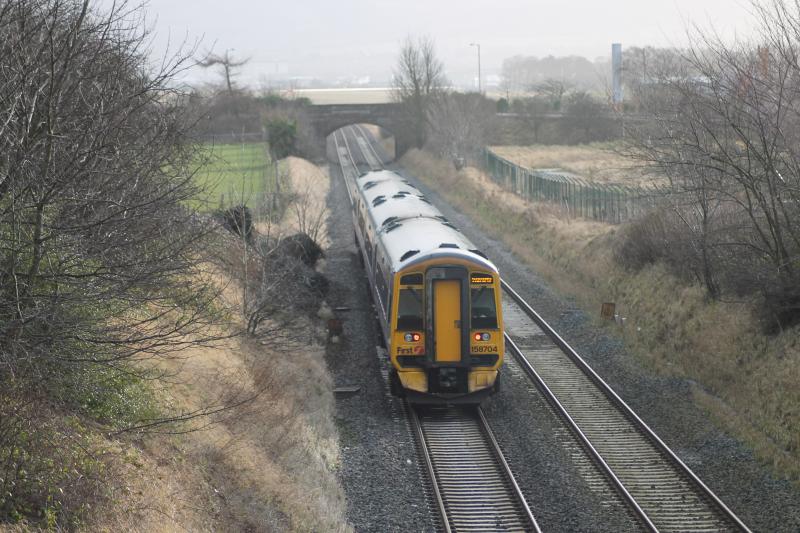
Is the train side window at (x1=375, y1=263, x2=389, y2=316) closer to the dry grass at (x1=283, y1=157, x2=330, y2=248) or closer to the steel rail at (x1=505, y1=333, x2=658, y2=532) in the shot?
the steel rail at (x1=505, y1=333, x2=658, y2=532)

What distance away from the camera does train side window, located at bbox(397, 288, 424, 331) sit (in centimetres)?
1434

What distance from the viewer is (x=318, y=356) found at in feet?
59.1

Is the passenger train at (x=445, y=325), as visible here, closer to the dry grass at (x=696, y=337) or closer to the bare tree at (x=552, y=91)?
the dry grass at (x=696, y=337)

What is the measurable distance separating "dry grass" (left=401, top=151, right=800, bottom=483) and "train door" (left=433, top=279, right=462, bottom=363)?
15.8 feet

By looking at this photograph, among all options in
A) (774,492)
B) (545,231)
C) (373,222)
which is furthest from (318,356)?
(545,231)

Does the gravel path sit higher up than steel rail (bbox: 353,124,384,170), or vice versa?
steel rail (bbox: 353,124,384,170)

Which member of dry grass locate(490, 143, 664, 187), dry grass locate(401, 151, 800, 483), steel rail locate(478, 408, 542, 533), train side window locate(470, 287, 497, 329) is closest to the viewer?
steel rail locate(478, 408, 542, 533)

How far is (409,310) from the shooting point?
47.1 ft

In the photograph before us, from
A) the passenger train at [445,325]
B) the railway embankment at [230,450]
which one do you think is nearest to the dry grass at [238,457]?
the railway embankment at [230,450]

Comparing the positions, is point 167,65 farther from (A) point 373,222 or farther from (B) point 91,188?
(A) point 373,222

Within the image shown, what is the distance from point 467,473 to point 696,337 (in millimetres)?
7230

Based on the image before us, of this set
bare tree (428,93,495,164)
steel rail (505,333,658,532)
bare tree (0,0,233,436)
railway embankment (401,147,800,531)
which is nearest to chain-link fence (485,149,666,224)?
railway embankment (401,147,800,531)

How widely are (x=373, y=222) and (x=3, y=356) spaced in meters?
13.5

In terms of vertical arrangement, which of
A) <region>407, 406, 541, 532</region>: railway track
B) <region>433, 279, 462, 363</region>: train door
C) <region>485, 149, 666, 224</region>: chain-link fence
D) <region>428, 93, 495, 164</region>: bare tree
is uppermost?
<region>428, 93, 495, 164</region>: bare tree
